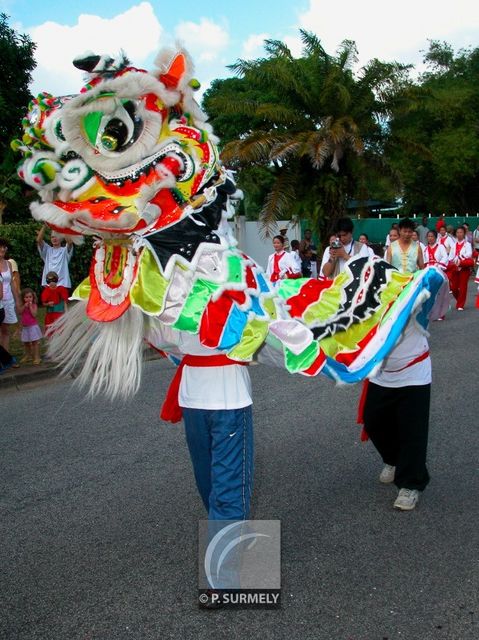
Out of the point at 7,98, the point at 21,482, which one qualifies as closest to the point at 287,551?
the point at 21,482

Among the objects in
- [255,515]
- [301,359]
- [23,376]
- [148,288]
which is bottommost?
[23,376]

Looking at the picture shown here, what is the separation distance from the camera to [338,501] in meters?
4.09

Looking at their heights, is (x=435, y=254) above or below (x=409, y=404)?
above

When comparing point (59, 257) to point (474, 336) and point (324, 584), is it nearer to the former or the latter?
point (474, 336)

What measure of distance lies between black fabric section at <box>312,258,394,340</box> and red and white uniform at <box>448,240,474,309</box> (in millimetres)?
9895

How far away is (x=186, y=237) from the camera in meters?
2.71

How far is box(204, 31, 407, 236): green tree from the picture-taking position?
14164mm

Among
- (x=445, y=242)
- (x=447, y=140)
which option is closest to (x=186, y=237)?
(x=445, y=242)

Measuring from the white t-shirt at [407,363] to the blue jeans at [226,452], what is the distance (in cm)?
119

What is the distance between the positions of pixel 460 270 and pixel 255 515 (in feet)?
33.5

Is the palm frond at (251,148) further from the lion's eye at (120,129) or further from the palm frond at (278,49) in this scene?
the lion's eye at (120,129)

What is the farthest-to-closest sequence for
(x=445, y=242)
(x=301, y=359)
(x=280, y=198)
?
(x=280, y=198) → (x=445, y=242) → (x=301, y=359)

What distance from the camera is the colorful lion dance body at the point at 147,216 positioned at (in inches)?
104

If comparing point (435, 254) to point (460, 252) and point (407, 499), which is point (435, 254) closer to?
point (460, 252)
